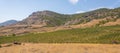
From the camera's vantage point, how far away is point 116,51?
34719 millimetres

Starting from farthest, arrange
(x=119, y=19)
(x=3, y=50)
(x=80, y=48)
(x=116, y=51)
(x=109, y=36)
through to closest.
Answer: (x=119, y=19) → (x=109, y=36) → (x=3, y=50) → (x=80, y=48) → (x=116, y=51)

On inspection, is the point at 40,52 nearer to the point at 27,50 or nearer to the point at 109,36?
the point at 27,50

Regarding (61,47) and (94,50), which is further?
(61,47)

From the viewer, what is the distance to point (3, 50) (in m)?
41.4

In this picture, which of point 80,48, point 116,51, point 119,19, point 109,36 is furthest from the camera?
point 119,19

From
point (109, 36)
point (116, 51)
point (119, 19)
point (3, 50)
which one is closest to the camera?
point (116, 51)

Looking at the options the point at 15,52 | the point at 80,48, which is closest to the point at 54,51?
the point at 80,48

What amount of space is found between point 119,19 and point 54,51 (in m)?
127

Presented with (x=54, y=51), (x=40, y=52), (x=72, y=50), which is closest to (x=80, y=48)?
(x=72, y=50)

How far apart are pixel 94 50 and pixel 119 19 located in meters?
126

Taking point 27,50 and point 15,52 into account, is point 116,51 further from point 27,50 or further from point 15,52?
point 15,52

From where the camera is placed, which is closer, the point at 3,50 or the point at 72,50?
the point at 72,50

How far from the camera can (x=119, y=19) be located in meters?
156

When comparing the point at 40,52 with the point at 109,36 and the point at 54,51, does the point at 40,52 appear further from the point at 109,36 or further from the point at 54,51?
the point at 109,36
